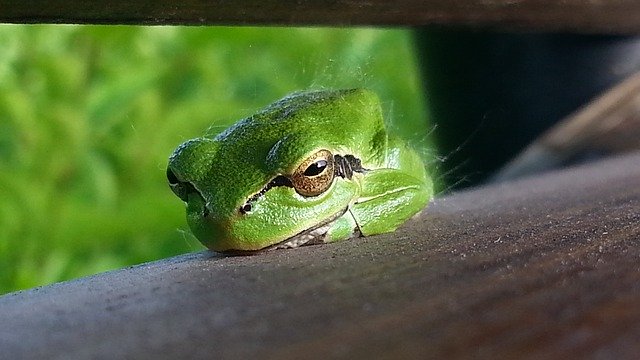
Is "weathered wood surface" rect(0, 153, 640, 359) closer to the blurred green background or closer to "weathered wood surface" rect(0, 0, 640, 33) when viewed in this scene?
"weathered wood surface" rect(0, 0, 640, 33)

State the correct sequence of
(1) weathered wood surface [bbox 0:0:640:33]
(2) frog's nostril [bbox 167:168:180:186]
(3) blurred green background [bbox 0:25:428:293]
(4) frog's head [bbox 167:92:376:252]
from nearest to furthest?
(1) weathered wood surface [bbox 0:0:640:33] < (4) frog's head [bbox 167:92:376:252] < (2) frog's nostril [bbox 167:168:180:186] < (3) blurred green background [bbox 0:25:428:293]

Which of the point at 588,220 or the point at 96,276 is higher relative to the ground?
the point at 96,276

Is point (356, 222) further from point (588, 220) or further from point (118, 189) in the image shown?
point (118, 189)

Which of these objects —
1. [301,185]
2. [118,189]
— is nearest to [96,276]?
[301,185]

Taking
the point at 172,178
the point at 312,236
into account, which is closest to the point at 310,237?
the point at 312,236

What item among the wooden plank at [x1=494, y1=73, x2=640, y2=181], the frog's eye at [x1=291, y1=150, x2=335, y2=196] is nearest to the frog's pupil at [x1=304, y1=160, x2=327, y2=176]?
the frog's eye at [x1=291, y1=150, x2=335, y2=196]

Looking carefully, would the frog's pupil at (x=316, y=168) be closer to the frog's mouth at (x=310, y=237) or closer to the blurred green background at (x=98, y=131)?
the frog's mouth at (x=310, y=237)
